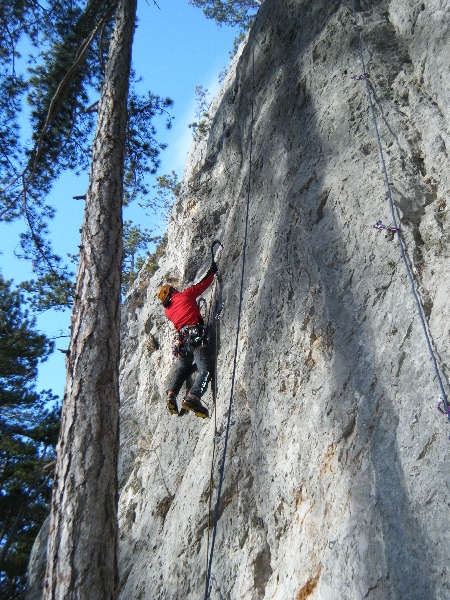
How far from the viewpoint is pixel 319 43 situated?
6242 mm

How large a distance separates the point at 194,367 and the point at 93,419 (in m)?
2.62

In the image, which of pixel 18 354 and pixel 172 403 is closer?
pixel 172 403

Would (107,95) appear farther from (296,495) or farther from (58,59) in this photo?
(296,495)

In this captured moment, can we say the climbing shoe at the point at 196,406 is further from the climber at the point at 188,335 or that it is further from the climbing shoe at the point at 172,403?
the climbing shoe at the point at 172,403

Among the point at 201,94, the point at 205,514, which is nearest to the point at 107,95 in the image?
the point at 205,514

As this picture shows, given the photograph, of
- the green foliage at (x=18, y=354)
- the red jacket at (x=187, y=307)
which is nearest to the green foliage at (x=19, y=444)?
the green foliage at (x=18, y=354)

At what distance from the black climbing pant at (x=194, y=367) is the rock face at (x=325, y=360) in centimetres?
18

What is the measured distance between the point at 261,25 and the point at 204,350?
5.47 meters

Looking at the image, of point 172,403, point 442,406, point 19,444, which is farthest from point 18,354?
point 442,406

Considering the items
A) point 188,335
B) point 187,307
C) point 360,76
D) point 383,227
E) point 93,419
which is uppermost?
point 360,76

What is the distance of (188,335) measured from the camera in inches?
→ 238

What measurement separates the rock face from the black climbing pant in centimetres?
18

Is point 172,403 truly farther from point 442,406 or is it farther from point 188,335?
point 442,406

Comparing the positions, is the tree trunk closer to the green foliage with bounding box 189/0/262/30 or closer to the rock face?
the rock face
